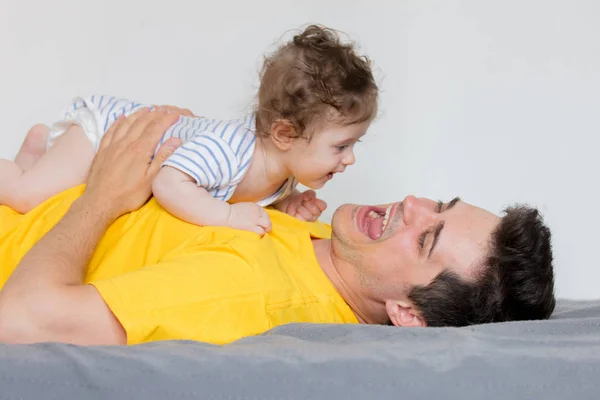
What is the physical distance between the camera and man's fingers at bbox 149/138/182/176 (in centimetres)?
185

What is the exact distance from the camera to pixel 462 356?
1.22 m

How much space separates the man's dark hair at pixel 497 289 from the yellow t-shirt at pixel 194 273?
209 millimetres

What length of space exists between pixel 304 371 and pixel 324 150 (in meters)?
0.77

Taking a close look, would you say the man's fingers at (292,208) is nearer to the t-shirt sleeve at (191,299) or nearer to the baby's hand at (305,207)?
the baby's hand at (305,207)

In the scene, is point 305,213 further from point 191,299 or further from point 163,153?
point 191,299

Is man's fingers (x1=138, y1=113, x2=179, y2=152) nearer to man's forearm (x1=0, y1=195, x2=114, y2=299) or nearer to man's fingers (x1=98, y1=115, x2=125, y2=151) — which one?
man's fingers (x1=98, y1=115, x2=125, y2=151)

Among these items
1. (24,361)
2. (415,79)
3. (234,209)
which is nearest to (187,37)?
(415,79)

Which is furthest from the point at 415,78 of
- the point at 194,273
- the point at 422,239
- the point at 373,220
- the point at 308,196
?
the point at 194,273

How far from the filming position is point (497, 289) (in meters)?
1.74

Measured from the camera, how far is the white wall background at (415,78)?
8.99ft

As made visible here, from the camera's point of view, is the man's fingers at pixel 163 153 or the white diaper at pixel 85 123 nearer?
the man's fingers at pixel 163 153

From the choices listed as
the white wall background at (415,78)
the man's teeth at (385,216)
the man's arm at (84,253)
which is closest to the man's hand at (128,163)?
the man's arm at (84,253)

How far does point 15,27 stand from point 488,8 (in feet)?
5.42

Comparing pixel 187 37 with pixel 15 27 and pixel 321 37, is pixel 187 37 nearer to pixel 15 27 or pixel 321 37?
pixel 15 27
